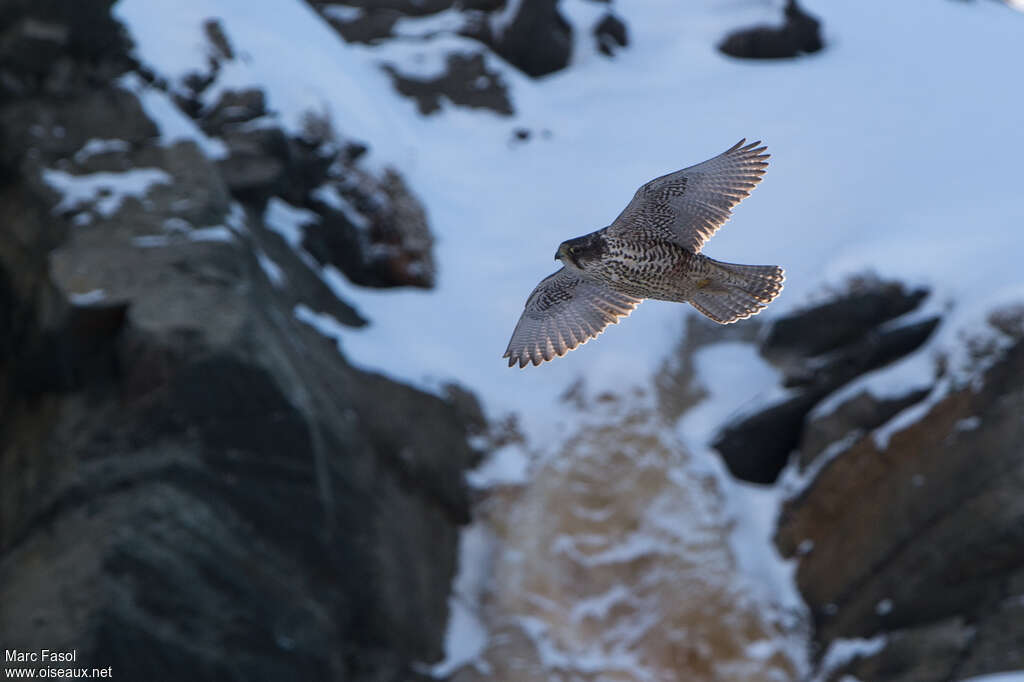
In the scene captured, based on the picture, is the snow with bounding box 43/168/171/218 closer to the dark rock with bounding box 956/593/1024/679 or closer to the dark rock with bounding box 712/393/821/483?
the dark rock with bounding box 712/393/821/483

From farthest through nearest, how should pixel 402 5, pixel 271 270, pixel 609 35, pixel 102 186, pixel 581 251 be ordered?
1. pixel 402 5
2. pixel 609 35
3. pixel 271 270
4. pixel 102 186
5. pixel 581 251

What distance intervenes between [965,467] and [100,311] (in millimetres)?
6630

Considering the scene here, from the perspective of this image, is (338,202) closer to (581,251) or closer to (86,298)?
(86,298)

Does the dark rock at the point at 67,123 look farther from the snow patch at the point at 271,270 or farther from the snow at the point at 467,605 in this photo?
the snow at the point at 467,605

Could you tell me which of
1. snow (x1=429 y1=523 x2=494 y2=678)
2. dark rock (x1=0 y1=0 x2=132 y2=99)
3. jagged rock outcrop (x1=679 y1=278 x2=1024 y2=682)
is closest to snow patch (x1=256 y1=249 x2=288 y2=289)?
dark rock (x1=0 y1=0 x2=132 y2=99)

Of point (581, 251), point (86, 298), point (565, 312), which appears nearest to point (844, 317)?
point (565, 312)

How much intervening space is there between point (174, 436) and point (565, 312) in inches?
140

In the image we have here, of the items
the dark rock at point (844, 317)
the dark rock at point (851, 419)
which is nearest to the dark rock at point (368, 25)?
the dark rock at point (844, 317)

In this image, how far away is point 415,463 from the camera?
10.7 m

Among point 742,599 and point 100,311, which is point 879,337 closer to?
point 742,599

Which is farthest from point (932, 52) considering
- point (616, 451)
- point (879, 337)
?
point (616, 451)

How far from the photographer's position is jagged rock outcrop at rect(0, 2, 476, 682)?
27.5 feet

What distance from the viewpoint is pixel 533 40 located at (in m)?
17.3

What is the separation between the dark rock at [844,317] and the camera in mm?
11195
